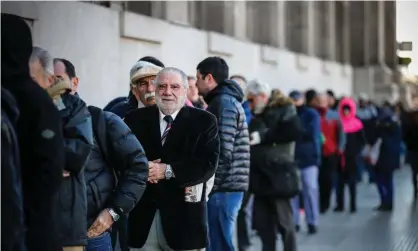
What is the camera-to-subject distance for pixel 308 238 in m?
12.9

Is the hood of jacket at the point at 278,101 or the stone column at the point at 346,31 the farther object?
the stone column at the point at 346,31

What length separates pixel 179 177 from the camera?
6.71 m

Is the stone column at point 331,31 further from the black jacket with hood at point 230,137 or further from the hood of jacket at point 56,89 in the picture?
the hood of jacket at point 56,89

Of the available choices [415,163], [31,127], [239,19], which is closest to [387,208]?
[415,163]

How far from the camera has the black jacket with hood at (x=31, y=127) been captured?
461cm

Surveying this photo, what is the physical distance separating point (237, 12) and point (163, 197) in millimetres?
12591

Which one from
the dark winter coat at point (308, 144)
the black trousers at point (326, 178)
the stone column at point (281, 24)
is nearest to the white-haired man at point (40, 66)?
the dark winter coat at point (308, 144)

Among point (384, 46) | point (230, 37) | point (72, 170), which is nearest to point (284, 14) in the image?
point (230, 37)

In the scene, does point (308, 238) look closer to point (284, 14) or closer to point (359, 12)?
point (284, 14)

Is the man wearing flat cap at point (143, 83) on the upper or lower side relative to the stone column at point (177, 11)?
lower

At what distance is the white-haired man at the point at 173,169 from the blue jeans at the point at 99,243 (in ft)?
2.03

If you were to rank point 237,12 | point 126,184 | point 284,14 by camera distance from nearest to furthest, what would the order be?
point 126,184 < point 237,12 < point 284,14

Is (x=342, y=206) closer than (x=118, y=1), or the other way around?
(x=118, y=1)

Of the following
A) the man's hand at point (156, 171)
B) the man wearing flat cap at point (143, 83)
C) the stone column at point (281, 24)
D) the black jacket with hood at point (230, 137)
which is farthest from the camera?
the stone column at point (281, 24)
